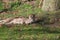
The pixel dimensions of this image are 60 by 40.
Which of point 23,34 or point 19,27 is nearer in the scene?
point 23,34

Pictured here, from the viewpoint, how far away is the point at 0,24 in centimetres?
927

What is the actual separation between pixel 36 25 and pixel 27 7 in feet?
11.8

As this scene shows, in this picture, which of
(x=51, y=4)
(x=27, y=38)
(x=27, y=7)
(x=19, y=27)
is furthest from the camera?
(x=27, y=7)

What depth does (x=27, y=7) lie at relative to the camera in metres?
12.7

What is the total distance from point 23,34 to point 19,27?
0.86 metres

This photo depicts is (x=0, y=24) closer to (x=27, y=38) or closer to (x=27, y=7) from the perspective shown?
(x=27, y=38)

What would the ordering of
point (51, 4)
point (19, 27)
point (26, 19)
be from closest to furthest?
1. point (19, 27)
2. point (26, 19)
3. point (51, 4)

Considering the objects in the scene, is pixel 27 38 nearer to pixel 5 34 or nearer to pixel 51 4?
pixel 5 34

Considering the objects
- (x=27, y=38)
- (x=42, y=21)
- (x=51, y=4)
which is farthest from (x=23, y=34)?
(x=51, y=4)

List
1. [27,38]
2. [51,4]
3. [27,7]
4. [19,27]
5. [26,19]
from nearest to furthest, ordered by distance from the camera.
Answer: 1. [27,38]
2. [19,27]
3. [26,19]
4. [51,4]
5. [27,7]

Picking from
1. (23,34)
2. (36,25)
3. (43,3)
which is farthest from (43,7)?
(23,34)

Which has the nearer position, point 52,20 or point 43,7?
point 52,20

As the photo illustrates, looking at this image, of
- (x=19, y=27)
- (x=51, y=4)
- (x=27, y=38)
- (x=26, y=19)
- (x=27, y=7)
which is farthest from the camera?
(x=27, y=7)

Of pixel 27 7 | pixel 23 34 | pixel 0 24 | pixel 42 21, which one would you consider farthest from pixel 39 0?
pixel 23 34
